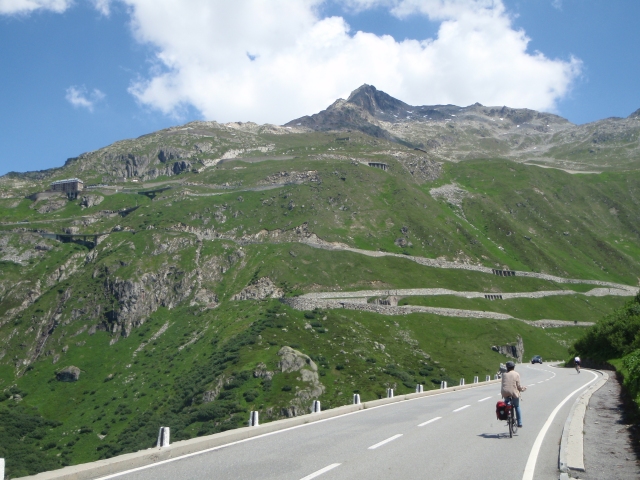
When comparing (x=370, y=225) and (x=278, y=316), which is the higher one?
(x=370, y=225)

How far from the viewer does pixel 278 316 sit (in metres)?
101

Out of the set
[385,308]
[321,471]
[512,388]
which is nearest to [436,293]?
[385,308]

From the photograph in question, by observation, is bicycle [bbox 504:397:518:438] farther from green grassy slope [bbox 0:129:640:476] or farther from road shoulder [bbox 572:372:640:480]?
green grassy slope [bbox 0:129:640:476]

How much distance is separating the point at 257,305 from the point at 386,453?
98.4 metres

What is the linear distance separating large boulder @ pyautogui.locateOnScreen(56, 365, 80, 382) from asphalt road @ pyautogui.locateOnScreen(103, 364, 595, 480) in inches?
3940

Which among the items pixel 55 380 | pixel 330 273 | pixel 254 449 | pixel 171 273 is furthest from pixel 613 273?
pixel 254 449

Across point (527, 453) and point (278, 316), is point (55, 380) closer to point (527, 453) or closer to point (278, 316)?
point (278, 316)

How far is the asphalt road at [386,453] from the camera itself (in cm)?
1234

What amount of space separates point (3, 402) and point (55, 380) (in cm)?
1034

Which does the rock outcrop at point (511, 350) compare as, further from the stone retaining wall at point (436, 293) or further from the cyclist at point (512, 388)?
the cyclist at point (512, 388)

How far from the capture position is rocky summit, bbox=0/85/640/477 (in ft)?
257

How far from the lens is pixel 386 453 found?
49.0ft

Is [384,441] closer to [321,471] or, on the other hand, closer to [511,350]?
[321,471]

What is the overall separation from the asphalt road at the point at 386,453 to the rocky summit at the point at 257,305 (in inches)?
1815
